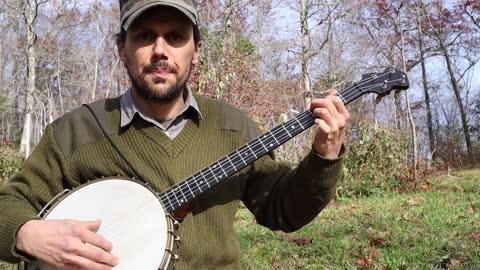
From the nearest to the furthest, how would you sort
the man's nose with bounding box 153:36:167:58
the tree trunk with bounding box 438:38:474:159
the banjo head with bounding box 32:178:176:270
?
the banjo head with bounding box 32:178:176:270 < the man's nose with bounding box 153:36:167:58 < the tree trunk with bounding box 438:38:474:159

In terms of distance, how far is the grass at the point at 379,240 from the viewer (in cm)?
345

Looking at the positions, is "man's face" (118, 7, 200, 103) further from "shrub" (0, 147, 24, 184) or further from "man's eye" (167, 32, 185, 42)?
Result: "shrub" (0, 147, 24, 184)

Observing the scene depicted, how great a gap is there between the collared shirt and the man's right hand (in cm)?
47

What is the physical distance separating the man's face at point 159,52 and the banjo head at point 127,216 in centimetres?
35

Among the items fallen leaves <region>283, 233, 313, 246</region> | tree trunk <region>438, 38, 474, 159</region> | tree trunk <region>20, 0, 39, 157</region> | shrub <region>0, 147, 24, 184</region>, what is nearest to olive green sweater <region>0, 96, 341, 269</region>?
fallen leaves <region>283, 233, 313, 246</region>

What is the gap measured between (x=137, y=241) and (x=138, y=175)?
25 centimetres

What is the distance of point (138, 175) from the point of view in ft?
5.97

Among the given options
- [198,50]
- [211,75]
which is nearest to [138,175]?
[198,50]

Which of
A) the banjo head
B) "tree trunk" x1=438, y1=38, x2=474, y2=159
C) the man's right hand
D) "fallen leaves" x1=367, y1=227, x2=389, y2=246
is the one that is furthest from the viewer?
"tree trunk" x1=438, y1=38, x2=474, y2=159

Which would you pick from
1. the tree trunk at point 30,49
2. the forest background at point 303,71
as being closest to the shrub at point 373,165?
the forest background at point 303,71

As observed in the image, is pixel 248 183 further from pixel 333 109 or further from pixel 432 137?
pixel 432 137

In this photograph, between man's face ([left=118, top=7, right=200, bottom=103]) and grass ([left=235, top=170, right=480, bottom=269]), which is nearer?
man's face ([left=118, top=7, right=200, bottom=103])

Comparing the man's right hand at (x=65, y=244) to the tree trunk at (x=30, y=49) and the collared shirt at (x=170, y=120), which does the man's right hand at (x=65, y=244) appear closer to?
the collared shirt at (x=170, y=120)

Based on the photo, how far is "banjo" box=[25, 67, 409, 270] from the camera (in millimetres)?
1646
